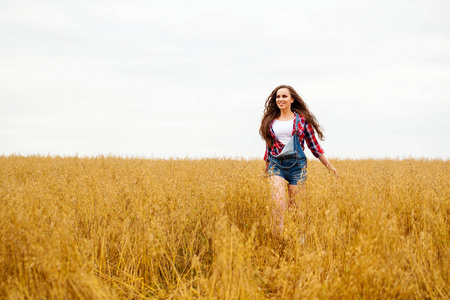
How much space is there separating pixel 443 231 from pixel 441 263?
306 millimetres

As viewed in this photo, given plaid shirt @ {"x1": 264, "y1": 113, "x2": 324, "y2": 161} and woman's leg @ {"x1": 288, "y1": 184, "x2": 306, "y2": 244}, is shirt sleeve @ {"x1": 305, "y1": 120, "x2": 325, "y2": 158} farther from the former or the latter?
woman's leg @ {"x1": 288, "y1": 184, "x2": 306, "y2": 244}

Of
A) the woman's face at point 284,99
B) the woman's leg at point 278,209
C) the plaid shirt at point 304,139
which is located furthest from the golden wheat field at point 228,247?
the woman's face at point 284,99

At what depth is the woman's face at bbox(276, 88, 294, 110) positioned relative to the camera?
14.8 ft

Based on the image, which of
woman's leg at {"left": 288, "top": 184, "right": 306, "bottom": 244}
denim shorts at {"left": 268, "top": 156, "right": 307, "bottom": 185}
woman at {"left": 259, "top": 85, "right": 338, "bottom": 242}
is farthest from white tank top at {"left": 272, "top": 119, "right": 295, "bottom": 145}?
woman's leg at {"left": 288, "top": 184, "right": 306, "bottom": 244}

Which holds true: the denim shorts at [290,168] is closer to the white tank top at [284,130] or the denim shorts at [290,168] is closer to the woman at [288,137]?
the woman at [288,137]

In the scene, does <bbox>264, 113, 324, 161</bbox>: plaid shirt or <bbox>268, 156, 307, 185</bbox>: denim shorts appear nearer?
<bbox>268, 156, 307, 185</bbox>: denim shorts

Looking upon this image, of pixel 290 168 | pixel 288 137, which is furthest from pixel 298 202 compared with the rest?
pixel 288 137

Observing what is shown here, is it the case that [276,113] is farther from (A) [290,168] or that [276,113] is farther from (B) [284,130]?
(A) [290,168]

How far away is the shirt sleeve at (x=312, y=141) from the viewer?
14.6 ft

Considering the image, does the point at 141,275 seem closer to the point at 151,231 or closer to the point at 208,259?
the point at 151,231

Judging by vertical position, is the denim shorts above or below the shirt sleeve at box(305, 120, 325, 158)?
below

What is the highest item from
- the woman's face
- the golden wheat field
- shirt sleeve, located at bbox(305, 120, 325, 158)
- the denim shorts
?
the woman's face

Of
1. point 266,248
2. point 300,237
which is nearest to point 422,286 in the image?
point 300,237

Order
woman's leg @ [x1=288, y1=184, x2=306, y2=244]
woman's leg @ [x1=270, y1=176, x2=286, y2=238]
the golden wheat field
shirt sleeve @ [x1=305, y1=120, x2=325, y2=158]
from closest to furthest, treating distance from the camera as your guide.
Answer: the golden wheat field
woman's leg @ [x1=288, y1=184, x2=306, y2=244]
woman's leg @ [x1=270, y1=176, x2=286, y2=238]
shirt sleeve @ [x1=305, y1=120, x2=325, y2=158]
